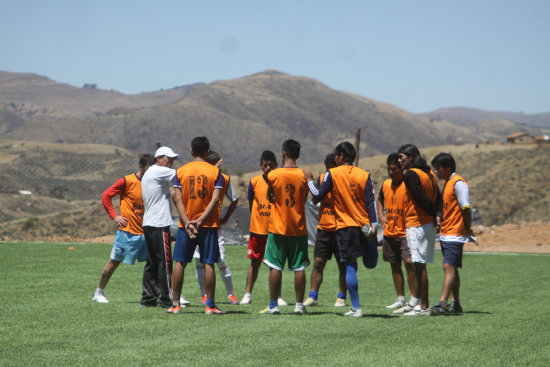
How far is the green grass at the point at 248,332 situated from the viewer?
5977 mm

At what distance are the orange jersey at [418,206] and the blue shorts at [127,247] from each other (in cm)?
337

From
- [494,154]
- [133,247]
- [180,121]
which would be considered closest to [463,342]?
[133,247]

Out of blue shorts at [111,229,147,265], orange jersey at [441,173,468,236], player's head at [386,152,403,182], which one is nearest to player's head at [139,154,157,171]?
blue shorts at [111,229,147,265]

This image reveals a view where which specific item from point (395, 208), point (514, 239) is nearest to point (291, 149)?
point (395, 208)

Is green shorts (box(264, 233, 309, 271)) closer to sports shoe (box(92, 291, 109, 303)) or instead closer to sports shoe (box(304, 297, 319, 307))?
sports shoe (box(304, 297, 319, 307))

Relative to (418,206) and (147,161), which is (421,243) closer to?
(418,206)

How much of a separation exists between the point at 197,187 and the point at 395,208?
9.05ft

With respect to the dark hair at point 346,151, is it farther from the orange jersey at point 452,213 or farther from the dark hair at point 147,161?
the dark hair at point 147,161

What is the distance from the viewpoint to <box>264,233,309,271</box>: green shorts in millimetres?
8219

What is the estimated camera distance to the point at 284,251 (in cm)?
826

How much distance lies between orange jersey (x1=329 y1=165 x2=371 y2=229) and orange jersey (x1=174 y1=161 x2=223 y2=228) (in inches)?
53.3

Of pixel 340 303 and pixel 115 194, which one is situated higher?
pixel 115 194

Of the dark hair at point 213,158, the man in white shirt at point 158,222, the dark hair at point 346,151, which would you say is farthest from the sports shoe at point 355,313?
the dark hair at point 213,158

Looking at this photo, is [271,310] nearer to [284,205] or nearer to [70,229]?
[284,205]
